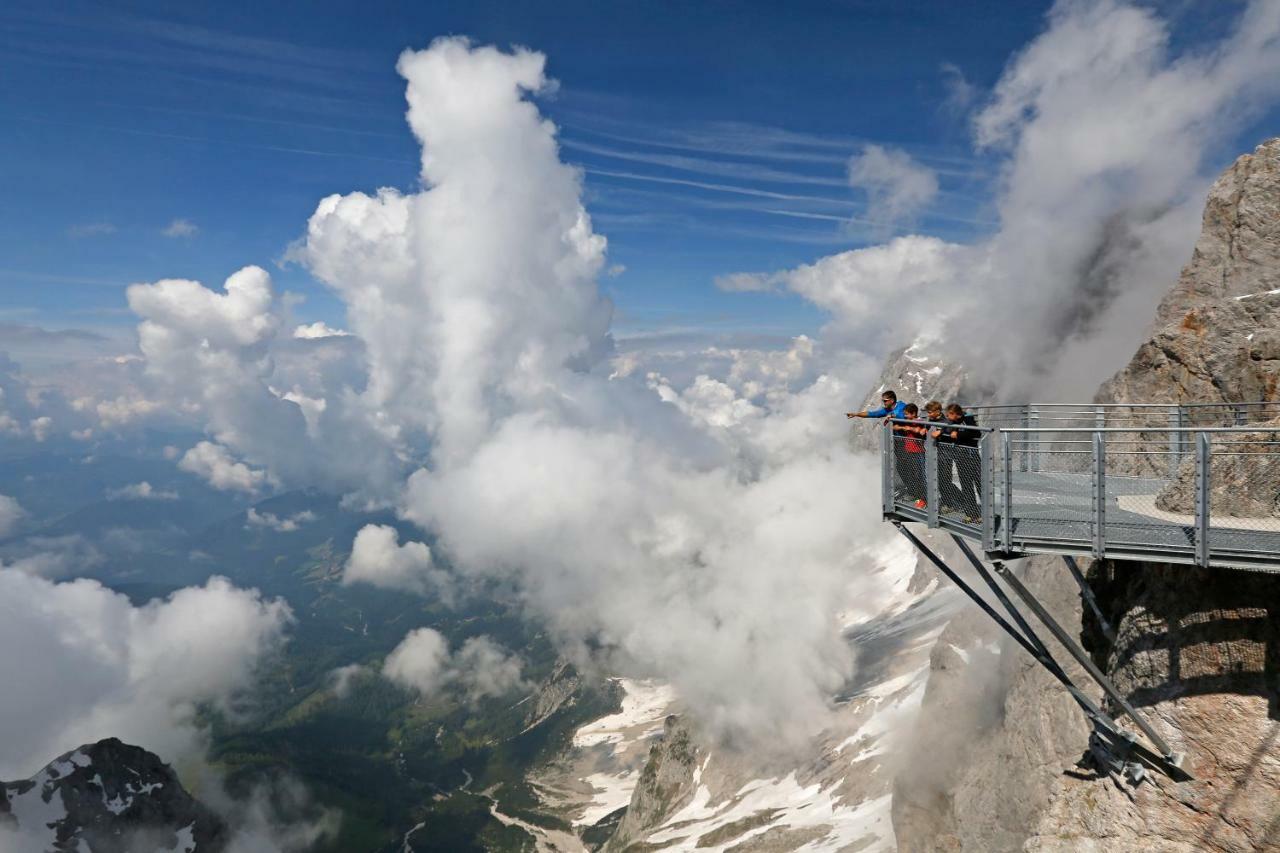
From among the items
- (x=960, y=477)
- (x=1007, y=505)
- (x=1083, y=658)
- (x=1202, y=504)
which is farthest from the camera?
(x=960, y=477)

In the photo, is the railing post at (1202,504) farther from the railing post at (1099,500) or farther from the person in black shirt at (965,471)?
the person in black shirt at (965,471)

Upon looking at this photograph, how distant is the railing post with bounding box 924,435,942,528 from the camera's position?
1434cm

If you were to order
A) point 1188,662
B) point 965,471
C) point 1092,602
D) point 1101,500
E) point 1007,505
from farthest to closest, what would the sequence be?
point 1092,602 < point 1188,662 < point 965,471 < point 1007,505 < point 1101,500

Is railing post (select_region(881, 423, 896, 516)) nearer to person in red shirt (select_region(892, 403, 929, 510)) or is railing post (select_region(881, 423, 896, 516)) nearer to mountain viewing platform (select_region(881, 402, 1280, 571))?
mountain viewing platform (select_region(881, 402, 1280, 571))

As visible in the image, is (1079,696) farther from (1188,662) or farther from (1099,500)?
(1099,500)

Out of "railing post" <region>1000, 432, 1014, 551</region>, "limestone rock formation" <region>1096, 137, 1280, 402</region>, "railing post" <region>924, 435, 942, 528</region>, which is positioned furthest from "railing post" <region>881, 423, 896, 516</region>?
"limestone rock formation" <region>1096, 137, 1280, 402</region>

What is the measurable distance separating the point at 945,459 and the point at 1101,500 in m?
3.09

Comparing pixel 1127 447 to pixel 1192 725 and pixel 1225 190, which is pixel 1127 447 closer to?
pixel 1192 725

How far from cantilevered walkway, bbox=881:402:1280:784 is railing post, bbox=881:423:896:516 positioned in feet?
0.10

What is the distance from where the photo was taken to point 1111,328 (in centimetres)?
13325

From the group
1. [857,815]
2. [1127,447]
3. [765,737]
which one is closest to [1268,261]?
[1127,447]

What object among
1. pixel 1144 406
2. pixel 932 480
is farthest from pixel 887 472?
pixel 1144 406

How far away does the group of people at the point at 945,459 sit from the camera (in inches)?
557

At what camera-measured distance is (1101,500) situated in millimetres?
12102
